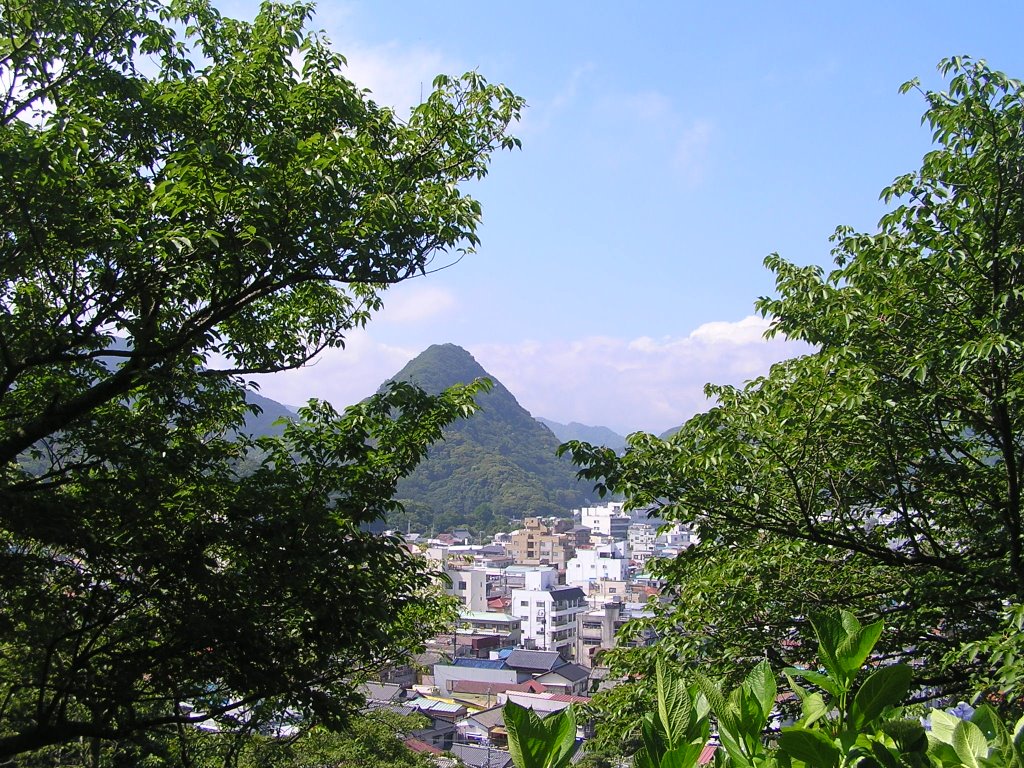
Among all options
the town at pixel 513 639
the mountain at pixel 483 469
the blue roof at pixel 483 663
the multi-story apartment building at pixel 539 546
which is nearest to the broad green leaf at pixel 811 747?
the town at pixel 513 639

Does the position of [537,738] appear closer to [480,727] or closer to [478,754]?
[478,754]

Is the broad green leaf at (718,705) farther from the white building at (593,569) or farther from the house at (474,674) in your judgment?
the white building at (593,569)

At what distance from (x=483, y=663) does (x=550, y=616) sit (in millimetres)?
12336

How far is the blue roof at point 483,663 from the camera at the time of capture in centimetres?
4153

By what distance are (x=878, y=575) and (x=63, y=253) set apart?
6.37 metres

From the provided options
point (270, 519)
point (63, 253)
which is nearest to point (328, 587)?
point (270, 519)

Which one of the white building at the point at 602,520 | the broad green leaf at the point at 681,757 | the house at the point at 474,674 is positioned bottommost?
the house at the point at 474,674

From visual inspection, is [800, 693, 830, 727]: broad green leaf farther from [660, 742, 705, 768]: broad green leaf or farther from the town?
the town

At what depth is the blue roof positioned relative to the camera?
4153cm

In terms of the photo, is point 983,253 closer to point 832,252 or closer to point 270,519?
point 832,252

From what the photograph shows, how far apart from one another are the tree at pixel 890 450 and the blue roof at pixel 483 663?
122ft

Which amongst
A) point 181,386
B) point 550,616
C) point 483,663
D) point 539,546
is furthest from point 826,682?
point 539,546

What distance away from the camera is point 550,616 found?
54.2 meters

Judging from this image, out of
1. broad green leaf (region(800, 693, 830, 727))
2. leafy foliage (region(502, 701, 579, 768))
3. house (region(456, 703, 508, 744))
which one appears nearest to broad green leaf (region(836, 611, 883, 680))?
broad green leaf (region(800, 693, 830, 727))
